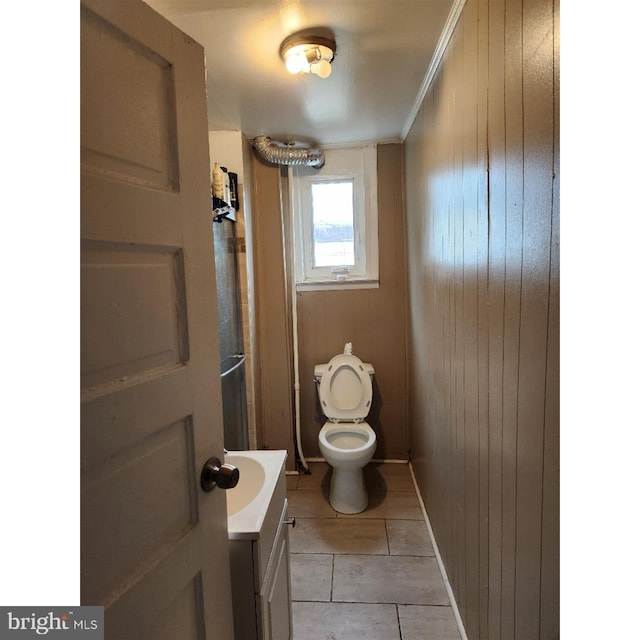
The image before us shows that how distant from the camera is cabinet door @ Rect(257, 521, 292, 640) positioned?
1010 mm

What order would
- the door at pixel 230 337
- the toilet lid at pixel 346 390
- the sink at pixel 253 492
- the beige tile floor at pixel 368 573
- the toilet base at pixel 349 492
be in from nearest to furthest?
the sink at pixel 253 492 → the beige tile floor at pixel 368 573 → the door at pixel 230 337 → the toilet base at pixel 349 492 → the toilet lid at pixel 346 390

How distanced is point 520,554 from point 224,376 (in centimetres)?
158

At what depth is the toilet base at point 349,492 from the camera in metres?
2.28

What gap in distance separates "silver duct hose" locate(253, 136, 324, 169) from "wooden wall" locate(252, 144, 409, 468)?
18 cm

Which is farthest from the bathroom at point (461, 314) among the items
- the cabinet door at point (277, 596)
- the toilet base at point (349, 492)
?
the cabinet door at point (277, 596)

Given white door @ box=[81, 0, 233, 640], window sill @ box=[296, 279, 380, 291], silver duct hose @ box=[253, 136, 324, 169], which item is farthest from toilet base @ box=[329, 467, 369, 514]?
silver duct hose @ box=[253, 136, 324, 169]

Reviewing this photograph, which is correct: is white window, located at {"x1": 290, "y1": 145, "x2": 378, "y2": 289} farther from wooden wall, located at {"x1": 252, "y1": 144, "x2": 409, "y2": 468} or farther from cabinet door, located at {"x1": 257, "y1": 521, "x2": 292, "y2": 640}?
cabinet door, located at {"x1": 257, "y1": 521, "x2": 292, "y2": 640}

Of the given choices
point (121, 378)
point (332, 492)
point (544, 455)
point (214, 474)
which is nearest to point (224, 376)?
point (332, 492)

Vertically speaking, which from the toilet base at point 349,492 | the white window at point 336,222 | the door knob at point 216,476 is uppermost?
the white window at point 336,222

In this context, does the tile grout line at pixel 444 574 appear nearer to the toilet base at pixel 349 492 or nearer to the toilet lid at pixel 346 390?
the toilet base at pixel 349 492

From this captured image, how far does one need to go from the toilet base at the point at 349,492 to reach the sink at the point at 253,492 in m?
1.09

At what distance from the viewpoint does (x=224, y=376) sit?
2096 millimetres

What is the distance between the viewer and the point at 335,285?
111 inches
